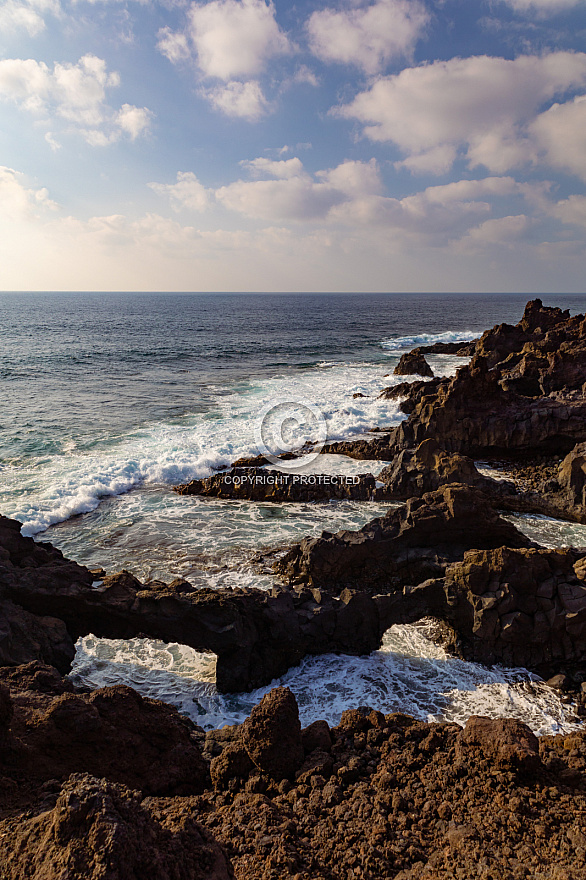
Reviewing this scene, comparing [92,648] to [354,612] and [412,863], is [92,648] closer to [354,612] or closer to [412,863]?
[354,612]

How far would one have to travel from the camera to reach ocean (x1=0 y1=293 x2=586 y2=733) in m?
7.55

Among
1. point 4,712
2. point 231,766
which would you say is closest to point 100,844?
point 4,712

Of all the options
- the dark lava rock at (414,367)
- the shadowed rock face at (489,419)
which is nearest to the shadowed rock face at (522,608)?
the shadowed rock face at (489,419)

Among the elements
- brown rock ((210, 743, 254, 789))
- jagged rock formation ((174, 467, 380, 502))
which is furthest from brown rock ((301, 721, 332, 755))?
jagged rock formation ((174, 467, 380, 502))

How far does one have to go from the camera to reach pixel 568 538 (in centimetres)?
1243

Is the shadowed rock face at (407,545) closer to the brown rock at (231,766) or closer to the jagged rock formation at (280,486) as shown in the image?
the brown rock at (231,766)

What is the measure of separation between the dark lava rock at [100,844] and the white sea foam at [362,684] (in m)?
3.78

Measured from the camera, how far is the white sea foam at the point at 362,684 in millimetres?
7090

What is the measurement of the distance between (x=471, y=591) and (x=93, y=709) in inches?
244

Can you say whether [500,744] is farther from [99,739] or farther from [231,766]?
[99,739]

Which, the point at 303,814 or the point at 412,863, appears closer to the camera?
the point at 412,863

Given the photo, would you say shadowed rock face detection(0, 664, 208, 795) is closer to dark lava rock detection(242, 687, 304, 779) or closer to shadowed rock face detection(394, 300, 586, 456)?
dark lava rock detection(242, 687, 304, 779)

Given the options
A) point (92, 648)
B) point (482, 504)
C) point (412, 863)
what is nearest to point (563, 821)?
point (412, 863)

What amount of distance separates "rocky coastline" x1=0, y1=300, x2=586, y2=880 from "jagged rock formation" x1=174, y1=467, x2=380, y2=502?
4.80m
